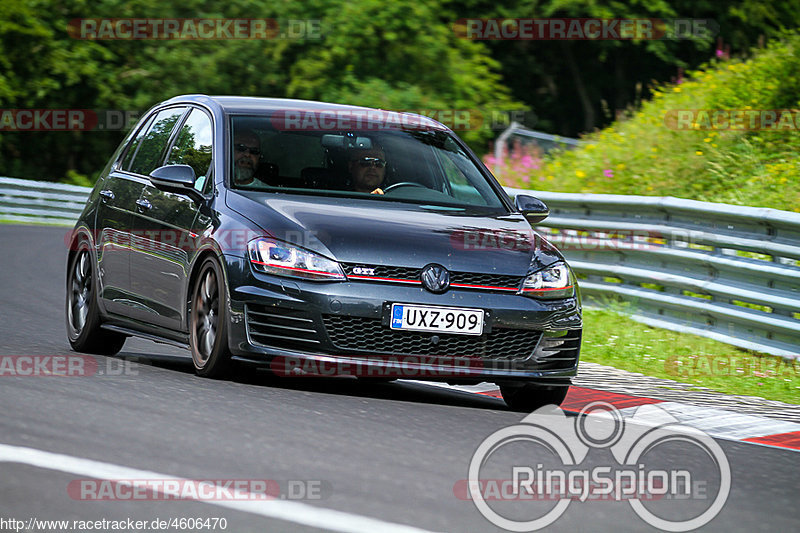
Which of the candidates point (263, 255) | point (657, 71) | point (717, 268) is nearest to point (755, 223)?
point (717, 268)

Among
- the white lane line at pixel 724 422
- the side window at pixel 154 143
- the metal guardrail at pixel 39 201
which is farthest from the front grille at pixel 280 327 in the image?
the metal guardrail at pixel 39 201

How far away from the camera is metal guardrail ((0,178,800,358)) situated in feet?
34.9

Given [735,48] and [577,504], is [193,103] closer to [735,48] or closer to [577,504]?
[577,504]

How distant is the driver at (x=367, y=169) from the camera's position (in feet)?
27.7

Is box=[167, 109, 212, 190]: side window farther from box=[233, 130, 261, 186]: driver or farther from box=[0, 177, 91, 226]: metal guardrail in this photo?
box=[0, 177, 91, 226]: metal guardrail

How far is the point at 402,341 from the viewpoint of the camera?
737 cm

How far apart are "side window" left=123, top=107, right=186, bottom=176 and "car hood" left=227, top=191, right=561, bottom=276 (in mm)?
1508

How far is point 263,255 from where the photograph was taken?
7.38 m

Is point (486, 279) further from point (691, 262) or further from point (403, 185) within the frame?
point (691, 262)

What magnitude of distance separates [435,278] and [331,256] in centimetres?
56

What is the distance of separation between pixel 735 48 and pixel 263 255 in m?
37.2

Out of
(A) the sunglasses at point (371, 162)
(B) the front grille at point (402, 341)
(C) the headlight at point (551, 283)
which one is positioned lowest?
(B) the front grille at point (402, 341)

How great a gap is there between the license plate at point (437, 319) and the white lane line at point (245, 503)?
7.62 ft

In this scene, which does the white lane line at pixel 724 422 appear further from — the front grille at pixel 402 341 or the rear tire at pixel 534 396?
the front grille at pixel 402 341
